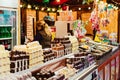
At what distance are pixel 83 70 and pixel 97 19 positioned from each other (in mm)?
3248

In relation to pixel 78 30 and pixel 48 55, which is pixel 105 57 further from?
pixel 48 55

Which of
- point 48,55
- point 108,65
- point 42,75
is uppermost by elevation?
point 48,55

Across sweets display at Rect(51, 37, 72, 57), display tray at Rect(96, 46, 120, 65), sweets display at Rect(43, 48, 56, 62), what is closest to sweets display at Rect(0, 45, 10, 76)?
sweets display at Rect(43, 48, 56, 62)

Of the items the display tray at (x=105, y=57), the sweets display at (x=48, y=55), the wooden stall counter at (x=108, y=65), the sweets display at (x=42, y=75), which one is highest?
the sweets display at (x=48, y=55)

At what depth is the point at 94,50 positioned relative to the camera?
15.8 feet

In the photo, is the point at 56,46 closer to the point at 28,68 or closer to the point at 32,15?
the point at 28,68

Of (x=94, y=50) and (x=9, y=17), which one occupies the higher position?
(x=9, y=17)

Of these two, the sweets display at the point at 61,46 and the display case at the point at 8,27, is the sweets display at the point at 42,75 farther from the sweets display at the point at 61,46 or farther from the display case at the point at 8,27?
the display case at the point at 8,27

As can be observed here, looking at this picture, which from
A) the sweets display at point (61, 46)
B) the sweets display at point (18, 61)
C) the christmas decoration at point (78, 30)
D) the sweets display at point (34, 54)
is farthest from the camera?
the christmas decoration at point (78, 30)

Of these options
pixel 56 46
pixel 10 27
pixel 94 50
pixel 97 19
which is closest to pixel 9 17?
pixel 10 27

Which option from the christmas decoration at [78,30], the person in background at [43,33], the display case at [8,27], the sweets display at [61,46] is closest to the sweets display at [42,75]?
the sweets display at [61,46]

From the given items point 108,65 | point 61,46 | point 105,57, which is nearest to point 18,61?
point 61,46

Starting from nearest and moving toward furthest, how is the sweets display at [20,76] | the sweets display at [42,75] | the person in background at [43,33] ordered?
the sweets display at [20,76] < the sweets display at [42,75] < the person in background at [43,33]

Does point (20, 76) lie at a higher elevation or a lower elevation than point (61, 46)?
lower
